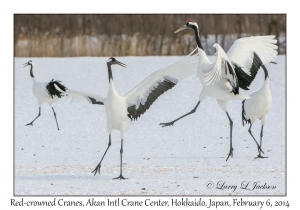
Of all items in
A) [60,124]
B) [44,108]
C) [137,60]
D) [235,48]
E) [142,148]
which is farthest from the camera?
[137,60]

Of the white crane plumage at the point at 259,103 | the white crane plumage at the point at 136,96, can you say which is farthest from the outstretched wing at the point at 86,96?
the white crane plumage at the point at 259,103

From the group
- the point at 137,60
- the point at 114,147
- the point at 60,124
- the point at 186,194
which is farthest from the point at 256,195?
the point at 137,60

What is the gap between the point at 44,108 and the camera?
36.6 ft

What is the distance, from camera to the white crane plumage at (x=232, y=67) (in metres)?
6.67

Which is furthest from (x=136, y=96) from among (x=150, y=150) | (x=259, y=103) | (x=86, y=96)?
(x=259, y=103)

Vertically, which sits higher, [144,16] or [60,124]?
[144,16]

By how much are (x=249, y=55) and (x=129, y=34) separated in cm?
733

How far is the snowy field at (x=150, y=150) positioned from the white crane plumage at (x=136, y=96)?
50 cm

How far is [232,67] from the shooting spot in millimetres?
6664

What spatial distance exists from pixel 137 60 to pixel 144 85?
312 inches

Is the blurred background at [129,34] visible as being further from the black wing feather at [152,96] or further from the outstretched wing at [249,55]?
the black wing feather at [152,96]

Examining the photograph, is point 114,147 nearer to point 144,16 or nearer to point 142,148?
point 142,148

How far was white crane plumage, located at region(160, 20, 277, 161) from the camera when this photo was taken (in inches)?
262
